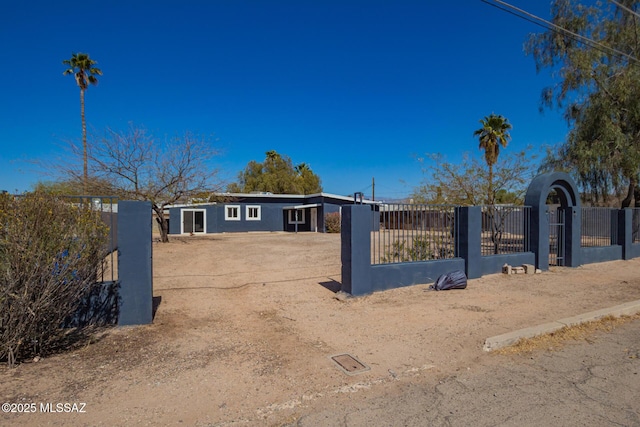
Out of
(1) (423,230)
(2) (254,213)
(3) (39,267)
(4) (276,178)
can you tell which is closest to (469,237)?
(1) (423,230)

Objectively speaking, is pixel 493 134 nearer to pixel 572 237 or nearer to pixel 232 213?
pixel 572 237

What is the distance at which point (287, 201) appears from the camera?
107ft

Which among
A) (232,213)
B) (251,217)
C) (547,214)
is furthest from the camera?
(251,217)

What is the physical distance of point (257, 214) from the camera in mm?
31406

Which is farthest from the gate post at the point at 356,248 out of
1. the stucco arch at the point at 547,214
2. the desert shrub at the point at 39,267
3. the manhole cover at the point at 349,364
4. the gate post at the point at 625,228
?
the gate post at the point at 625,228

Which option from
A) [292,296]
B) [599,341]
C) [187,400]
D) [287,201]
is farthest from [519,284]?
[287,201]

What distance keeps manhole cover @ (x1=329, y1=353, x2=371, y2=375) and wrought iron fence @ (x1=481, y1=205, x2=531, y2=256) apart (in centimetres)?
865

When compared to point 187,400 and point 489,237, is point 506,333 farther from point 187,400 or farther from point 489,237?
point 489,237

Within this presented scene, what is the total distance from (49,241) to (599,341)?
23.6 feet

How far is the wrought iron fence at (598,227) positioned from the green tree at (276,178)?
3498 cm

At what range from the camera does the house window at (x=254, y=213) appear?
31.1 metres

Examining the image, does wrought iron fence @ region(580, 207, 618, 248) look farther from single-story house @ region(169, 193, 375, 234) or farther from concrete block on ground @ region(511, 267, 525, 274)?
single-story house @ region(169, 193, 375, 234)

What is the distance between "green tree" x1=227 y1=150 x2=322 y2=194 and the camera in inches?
1815

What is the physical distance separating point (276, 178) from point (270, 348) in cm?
4209
